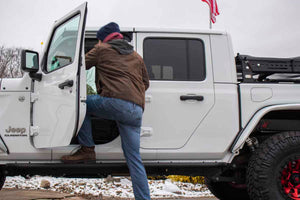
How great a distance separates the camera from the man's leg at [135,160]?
10.4 ft

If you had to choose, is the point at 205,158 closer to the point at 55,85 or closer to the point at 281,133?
the point at 281,133

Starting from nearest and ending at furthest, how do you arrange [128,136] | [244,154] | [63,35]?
1. [128,136]
2. [63,35]
3. [244,154]

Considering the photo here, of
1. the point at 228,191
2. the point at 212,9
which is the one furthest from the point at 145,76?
the point at 212,9

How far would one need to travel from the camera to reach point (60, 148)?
3395 millimetres

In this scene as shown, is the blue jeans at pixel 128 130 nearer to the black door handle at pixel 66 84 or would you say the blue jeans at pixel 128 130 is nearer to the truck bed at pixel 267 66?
the black door handle at pixel 66 84

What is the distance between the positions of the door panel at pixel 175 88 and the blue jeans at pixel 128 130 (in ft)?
0.94

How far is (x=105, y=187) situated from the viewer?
6.23 meters

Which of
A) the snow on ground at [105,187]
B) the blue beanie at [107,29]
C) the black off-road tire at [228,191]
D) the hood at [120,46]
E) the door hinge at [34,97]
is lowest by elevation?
the snow on ground at [105,187]

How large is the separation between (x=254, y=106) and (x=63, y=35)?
2.23 m

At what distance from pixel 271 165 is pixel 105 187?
3669 millimetres

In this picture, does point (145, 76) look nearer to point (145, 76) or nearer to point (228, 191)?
point (145, 76)

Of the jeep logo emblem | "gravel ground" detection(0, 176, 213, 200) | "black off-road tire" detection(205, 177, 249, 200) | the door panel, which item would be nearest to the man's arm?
the door panel

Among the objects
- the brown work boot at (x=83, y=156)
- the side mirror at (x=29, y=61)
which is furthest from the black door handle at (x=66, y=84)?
the brown work boot at (x=83, y=156)

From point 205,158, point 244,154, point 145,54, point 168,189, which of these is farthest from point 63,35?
point 168,189
